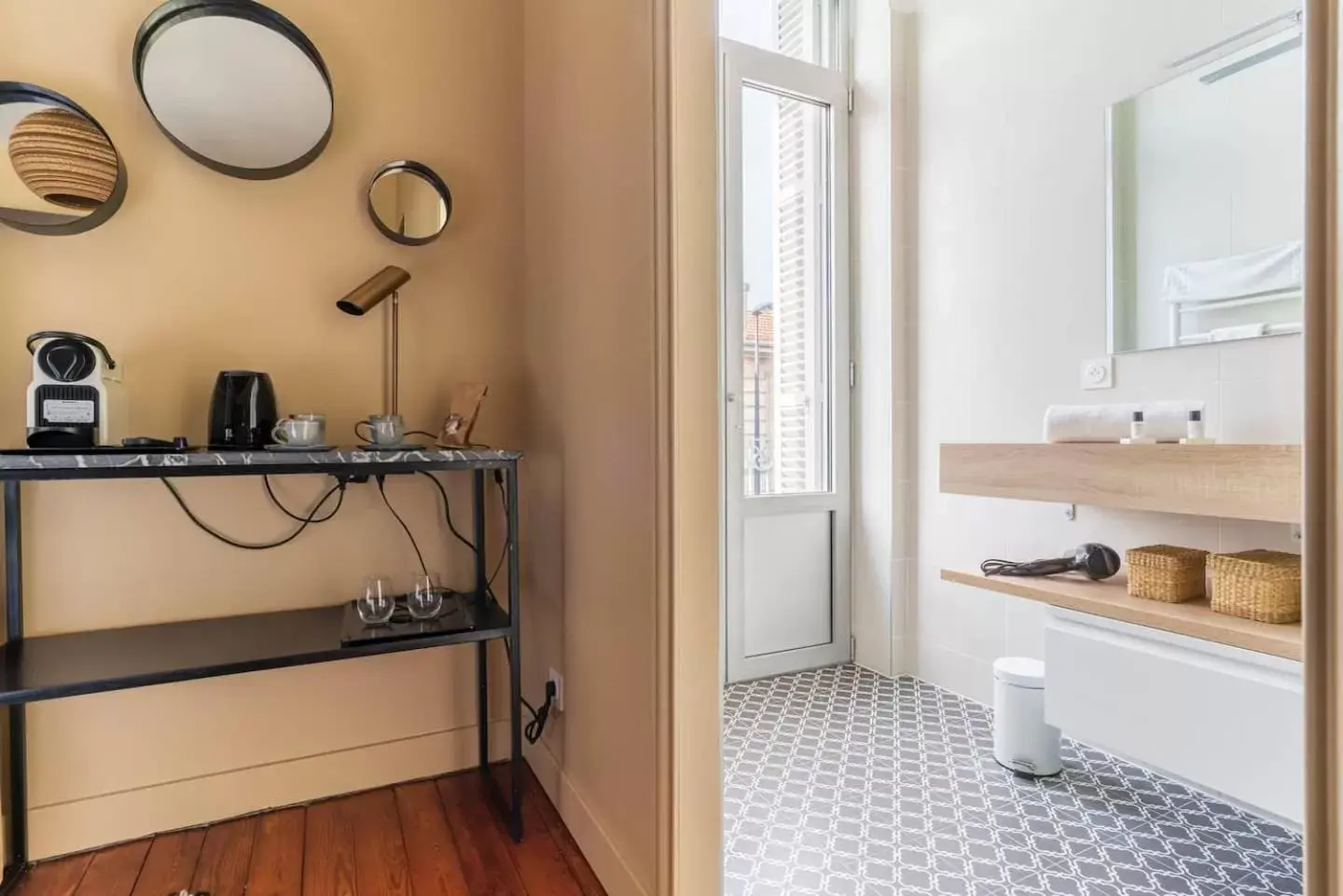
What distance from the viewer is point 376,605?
163 centimetres

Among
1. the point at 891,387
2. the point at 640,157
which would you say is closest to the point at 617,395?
the point at 640,157

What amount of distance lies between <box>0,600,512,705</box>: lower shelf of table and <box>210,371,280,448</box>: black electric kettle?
424mm

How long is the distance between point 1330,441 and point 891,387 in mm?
2182

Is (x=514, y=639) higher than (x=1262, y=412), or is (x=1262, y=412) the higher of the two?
(x=1262, y=412)

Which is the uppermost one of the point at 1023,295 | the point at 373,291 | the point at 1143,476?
the point at 1023,295

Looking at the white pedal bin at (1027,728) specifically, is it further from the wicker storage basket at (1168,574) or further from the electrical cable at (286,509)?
the electrical cable at (286,509)

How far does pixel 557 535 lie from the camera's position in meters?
1.76

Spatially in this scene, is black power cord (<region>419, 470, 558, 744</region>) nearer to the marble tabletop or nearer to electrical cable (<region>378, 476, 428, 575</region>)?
electrical cable (<region>378, 476, 428, 575</region>)

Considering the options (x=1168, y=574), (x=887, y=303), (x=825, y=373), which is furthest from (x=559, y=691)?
(x=887, y=303)

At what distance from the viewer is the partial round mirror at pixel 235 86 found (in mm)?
1569

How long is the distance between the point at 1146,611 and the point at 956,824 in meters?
0.69

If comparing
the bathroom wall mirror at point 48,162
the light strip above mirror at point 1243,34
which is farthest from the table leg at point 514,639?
the light strip above mirror at point 1243,34

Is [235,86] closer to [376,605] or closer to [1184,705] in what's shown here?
[376,605]

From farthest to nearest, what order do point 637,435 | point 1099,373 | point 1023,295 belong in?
point 1023,295
point 1099,373
point 637,435
